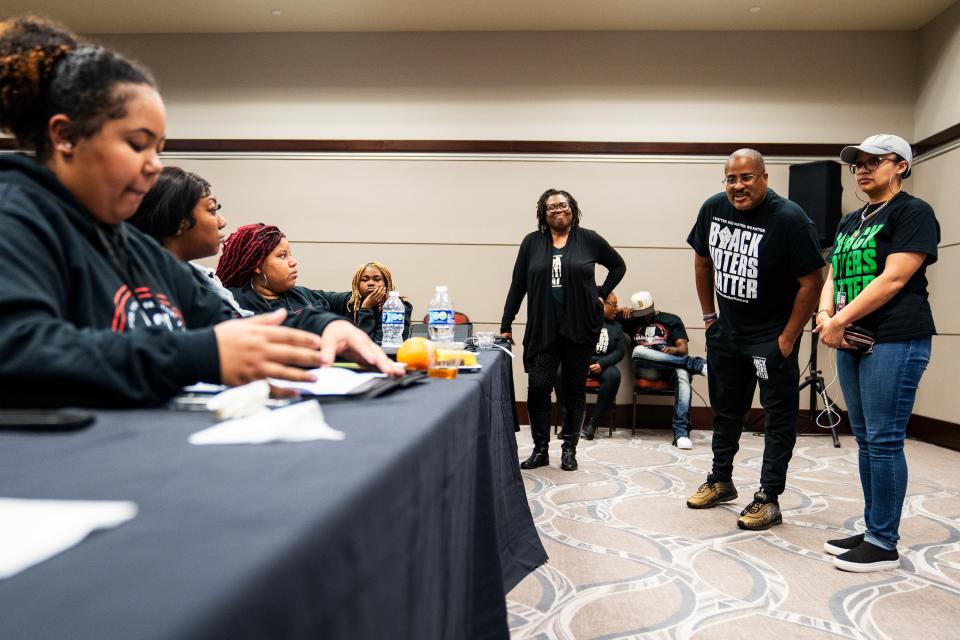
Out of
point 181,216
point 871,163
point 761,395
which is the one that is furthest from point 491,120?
point 181,216

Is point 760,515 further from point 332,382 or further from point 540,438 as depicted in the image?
point 332,382

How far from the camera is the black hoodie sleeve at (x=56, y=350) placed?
0.71 m

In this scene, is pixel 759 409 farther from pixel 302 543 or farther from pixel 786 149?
pixel 302 543

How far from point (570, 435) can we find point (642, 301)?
5.87 ft

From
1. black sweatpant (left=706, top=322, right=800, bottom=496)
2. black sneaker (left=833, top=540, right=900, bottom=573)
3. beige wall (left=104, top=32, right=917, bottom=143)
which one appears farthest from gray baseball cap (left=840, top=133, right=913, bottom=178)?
beige wall (left=104, top=32, right=917, bottom=143)

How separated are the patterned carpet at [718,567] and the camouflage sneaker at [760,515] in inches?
1.2

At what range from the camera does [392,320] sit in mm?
2979

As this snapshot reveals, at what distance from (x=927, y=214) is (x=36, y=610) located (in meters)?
2.39

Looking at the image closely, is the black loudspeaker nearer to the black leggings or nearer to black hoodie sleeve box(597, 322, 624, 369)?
black hoodie sleeve box(597, 322, 624, 369)

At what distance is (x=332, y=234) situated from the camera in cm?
548

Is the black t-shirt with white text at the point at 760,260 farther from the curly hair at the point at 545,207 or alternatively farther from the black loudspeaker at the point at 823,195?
the black loudspeaker at the point at 823,195

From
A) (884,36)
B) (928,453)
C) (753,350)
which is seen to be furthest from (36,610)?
(884,36)

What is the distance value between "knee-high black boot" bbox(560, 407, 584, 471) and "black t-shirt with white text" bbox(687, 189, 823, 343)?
1153 mm

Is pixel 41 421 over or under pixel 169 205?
under
